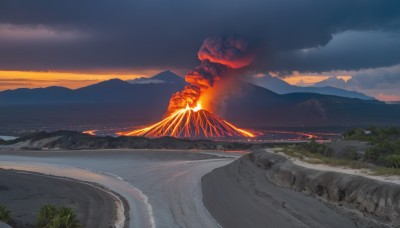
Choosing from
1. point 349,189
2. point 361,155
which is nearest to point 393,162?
point 349,189

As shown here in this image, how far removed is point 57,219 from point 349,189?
1258cm

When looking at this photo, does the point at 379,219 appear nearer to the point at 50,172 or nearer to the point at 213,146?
the point at 50,172

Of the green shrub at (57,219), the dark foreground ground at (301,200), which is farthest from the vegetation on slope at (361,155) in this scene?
the green shrub at (57,219)

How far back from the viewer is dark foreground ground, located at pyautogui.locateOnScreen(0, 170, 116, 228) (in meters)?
23.5

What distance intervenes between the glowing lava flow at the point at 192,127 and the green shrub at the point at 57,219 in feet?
306

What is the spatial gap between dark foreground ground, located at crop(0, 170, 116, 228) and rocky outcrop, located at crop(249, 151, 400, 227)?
34.3 ft

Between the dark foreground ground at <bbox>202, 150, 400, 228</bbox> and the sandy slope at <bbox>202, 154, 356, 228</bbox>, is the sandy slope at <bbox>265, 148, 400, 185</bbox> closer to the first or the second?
the dark foreground ground at <bbox>202, 150, 400, 228</bbox>

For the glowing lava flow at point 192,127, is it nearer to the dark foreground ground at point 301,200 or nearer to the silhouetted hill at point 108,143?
the silhouetted hill at point 108,143

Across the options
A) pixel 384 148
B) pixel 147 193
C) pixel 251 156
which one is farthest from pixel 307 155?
pixel 147 193

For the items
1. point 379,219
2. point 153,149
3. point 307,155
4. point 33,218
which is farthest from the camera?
point 153,149

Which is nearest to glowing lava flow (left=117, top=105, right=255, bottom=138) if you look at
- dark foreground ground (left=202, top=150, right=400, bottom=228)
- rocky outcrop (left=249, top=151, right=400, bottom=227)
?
dark foreground ground (left=202, top=150, right=400, bottom=228)

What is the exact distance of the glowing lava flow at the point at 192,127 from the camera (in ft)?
376

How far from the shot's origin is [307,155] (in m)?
35.5

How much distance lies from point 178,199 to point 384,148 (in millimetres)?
16564
